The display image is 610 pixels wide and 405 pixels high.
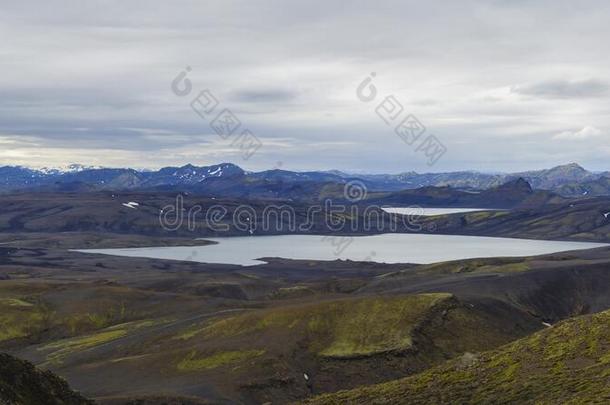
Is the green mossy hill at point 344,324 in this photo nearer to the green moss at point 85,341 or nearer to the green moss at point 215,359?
the green moss at point 215,359

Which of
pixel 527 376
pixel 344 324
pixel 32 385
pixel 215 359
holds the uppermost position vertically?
pixel 32 385

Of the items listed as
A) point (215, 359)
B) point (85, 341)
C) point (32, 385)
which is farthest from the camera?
point (85, 341)

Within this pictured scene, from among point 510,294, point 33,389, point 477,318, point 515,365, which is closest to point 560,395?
point 515,365

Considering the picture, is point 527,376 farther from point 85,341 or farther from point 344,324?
point 85,341

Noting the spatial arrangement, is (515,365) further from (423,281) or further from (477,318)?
(423,281)

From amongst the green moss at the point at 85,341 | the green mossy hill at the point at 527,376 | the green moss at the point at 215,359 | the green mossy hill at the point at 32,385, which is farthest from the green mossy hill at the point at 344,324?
the green mossy hill at the point at 32,385

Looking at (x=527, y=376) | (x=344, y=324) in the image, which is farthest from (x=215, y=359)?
(x=527, y=376)

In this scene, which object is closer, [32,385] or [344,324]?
[32,385]
